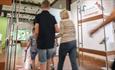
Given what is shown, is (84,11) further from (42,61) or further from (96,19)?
(42,61)

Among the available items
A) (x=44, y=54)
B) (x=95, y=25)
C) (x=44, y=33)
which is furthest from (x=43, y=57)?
(x=95, y=25)

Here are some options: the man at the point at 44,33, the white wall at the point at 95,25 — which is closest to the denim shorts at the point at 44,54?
the man at the point at 44,33

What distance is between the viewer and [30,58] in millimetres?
3812

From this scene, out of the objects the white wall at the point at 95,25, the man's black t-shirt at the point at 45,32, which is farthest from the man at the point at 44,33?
the white wall at the point at 95,25

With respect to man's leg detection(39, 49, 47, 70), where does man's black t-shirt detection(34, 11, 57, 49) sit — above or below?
above

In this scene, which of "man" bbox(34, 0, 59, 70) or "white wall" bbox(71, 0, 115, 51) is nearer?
"man" bbox(34, 0, 59, 70)

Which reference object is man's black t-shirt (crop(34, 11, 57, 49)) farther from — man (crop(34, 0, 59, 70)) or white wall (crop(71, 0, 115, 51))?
white wall (crop(71, 0, 115, 51))

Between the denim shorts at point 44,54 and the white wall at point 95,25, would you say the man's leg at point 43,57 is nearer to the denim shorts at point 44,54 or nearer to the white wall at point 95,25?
the denim shorts at point 44,54

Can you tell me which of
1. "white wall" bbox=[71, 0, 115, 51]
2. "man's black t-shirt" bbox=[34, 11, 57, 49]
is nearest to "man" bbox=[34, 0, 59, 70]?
"man's black t-shirt" bbox=[34, 11, 57, 49]

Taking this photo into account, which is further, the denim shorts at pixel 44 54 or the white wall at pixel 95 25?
the white wall at pixel 95 25

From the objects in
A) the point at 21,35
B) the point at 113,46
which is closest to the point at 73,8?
the point at 113,46

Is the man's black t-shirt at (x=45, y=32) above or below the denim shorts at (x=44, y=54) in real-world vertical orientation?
above

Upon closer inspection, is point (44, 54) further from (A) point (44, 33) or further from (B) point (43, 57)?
(A) point (44, 33)

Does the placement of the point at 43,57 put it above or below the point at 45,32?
below
